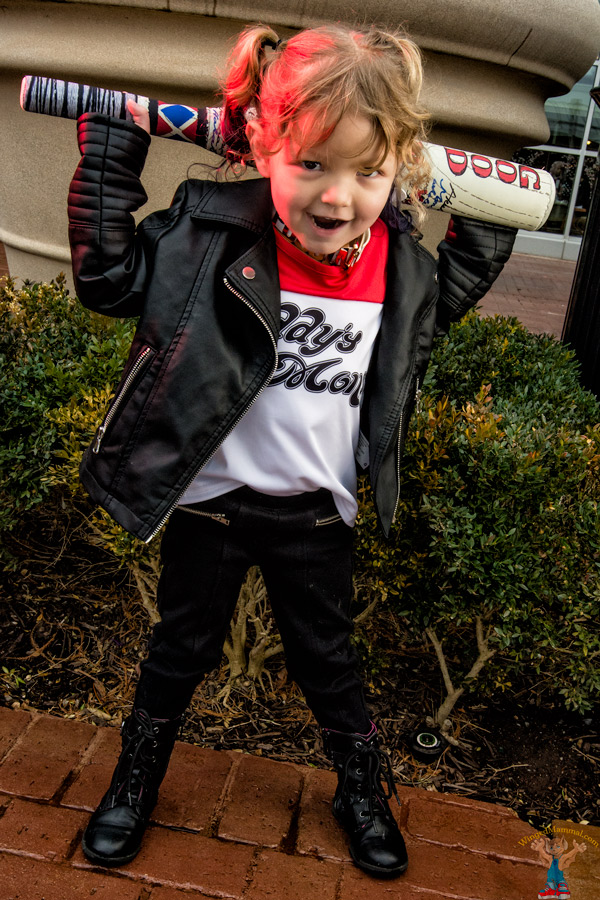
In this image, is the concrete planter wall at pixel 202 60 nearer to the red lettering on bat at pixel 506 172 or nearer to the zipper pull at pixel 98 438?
the red lettering on bat at pixel 506 172

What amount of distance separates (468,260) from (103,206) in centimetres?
88

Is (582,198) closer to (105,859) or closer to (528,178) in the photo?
(528,178)

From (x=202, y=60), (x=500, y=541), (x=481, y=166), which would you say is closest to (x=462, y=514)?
(x=500, y=541)

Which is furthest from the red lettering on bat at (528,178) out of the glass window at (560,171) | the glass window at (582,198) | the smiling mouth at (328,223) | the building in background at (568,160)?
the glass window at (560,171)

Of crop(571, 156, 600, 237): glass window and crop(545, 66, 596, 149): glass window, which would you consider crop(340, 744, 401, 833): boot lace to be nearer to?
crop(571, 156, 600, 237): glass window

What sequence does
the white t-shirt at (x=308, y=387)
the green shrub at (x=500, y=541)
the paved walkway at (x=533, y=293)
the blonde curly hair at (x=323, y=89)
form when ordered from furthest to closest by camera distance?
the paved walkway at (x=533, y=293)
the green shrub at (x=500, y=541)
the white t-shirt at (x=308, y=387)
the blonde curly hair at (x=323, y=89)

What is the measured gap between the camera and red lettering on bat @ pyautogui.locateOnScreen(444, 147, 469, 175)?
1.78 metres

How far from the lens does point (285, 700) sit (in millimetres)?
2592

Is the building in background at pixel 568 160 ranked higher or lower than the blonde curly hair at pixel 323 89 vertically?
higher

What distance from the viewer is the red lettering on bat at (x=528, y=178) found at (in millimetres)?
1829

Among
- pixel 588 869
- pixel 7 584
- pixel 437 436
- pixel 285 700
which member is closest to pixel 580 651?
pixel 588 869

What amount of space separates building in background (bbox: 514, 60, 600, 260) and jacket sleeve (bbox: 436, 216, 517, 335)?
11199 mm

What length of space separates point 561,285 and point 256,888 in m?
8.98

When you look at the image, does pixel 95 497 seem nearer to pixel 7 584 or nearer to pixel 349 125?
pixel 349 125
